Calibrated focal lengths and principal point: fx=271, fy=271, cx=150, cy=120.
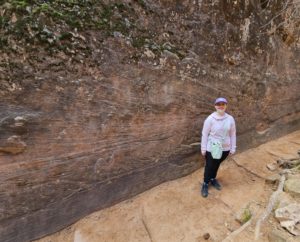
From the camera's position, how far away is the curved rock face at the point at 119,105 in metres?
3.04

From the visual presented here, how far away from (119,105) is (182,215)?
1.82 meters

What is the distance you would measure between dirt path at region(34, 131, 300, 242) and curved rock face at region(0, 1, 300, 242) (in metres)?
0.17

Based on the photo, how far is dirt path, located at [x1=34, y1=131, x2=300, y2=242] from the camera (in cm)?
352

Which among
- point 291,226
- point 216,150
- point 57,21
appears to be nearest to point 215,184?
point 216,150

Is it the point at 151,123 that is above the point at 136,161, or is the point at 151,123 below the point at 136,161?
above

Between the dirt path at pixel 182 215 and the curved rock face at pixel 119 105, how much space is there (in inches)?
6.8

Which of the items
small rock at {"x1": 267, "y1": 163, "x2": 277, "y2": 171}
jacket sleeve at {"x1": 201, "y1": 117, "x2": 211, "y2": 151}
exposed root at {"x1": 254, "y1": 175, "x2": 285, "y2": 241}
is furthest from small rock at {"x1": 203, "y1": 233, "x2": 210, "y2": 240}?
small rock at {"x1": 267, "y1": 163, "x2": 277, "y2": 171}

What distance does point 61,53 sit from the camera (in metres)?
3.19

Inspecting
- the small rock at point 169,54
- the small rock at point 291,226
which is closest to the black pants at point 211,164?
the small rock at point 291,226

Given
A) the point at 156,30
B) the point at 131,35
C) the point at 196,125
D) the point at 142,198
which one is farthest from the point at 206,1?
the point at 142,198

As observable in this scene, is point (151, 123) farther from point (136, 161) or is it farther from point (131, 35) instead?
point (131, 35)

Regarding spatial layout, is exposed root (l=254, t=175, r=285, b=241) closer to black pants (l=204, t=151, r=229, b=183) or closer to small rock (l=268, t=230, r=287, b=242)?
small rock (l=268, t=230, r=287, b=242)

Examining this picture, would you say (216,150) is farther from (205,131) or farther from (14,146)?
(14,146)

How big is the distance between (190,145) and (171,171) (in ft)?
1.86
